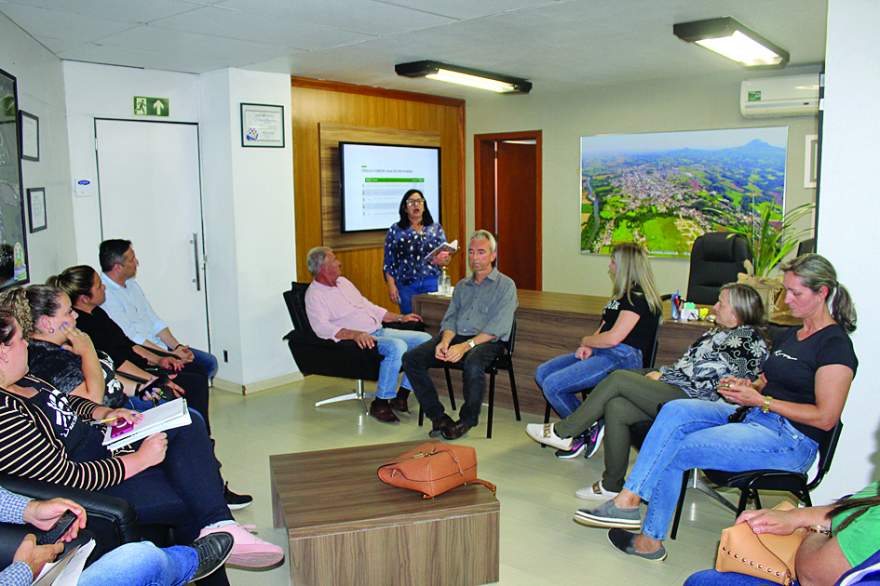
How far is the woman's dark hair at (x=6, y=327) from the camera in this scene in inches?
94.7

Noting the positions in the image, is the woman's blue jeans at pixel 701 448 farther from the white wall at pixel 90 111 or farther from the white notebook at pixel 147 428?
the white wall at pixel 90 111

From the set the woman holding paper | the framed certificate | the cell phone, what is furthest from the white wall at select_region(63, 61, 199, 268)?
the cell phone

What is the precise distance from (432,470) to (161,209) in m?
3.75

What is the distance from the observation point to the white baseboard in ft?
19.4

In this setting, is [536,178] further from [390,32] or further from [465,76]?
[390,32]

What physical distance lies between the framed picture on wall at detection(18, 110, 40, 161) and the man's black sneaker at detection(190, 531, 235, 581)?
2.55 m

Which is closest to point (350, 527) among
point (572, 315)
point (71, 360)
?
point (71, 360)

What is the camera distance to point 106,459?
2.65 m

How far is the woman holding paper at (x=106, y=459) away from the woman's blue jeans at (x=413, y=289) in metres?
3.17

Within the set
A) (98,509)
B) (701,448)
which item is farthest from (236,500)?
(701,448)

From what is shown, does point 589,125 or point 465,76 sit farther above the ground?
point 465,76

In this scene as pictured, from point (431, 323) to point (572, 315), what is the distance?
3.93ft

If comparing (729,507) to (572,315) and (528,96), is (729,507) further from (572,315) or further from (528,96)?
(528,96)

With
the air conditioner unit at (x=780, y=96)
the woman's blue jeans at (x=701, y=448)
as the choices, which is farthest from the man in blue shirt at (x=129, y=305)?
the air conditioner unit at (x=780, y=96)
